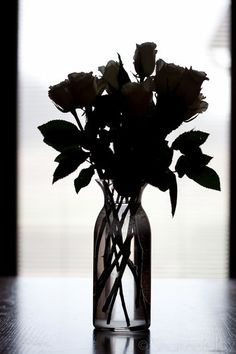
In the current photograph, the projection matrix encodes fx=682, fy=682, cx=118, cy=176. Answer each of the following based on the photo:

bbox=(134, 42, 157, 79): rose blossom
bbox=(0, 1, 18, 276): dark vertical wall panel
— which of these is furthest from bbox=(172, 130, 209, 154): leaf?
bbox=(0, 1, 18, 276): dark vertical wall panel

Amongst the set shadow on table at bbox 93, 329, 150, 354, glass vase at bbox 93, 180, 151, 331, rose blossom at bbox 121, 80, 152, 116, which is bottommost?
shadow on table at bbox 93, 329, 150, 354

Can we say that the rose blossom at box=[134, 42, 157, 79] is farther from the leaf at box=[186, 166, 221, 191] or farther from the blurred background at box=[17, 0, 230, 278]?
the blurred background at box=[17, 0, 230, 278]

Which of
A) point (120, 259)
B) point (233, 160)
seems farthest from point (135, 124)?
point (233, 160)

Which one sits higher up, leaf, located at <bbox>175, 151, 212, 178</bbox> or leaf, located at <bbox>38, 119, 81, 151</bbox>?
leaf, located at <bbox>38, 119, 81, 151</bbox>

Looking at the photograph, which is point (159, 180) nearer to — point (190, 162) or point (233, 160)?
point (190, 162)

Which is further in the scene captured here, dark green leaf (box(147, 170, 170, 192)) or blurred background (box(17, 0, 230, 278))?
blurred background (box(17, 0, 230, 278))

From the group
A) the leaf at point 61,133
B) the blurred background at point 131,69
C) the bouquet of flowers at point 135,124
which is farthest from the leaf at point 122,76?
the blurred background at point 131,69

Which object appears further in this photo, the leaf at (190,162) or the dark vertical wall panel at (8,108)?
the dark vertical wall panel at (8,108)

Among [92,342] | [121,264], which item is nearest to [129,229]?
[121,264]

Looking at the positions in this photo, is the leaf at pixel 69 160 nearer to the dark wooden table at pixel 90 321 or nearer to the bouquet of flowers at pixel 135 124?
the bouquet of flowers at pixel 135 124

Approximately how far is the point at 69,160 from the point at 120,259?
180 mm

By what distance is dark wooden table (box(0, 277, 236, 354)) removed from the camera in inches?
40.4

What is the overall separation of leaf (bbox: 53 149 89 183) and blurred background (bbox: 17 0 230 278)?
2.04 meters

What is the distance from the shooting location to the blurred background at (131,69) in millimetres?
3162
